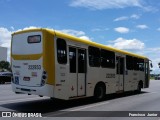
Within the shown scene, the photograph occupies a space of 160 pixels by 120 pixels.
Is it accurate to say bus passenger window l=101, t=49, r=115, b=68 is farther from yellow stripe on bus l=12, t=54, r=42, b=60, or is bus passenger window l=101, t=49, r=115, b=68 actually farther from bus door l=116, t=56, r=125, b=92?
yellow stripe on bus l=12, t=54, r=42, b=60

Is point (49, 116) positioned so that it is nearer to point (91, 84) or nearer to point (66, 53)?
point (66, 53)

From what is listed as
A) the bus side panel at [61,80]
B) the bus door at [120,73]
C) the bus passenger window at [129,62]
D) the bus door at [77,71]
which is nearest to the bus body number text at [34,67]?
the bus side panel at [61,80]

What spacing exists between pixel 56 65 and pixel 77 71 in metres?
1.78

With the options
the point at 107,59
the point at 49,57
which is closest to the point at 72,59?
the point at 49,57

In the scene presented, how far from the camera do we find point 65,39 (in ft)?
44.8

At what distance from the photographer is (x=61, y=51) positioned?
13.3m

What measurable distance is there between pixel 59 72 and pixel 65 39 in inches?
60.0

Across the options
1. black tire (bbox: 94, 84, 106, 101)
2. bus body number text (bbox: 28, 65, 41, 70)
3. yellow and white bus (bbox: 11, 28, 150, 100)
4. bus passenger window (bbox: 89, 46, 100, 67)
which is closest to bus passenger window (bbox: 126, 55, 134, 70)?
yellow and white bus (bbox: 11, 28, 150, 100)

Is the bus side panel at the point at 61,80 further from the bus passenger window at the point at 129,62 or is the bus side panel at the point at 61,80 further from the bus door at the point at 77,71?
the bus passenger window at the point at 129,62

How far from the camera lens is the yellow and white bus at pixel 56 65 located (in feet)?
41.7

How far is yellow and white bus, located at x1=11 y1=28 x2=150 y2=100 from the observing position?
1272 centimetres

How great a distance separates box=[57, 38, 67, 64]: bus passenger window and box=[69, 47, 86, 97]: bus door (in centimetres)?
46

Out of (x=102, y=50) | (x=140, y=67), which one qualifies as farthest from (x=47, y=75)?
(x=140, y=67)

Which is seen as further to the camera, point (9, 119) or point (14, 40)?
point (14, 40)
